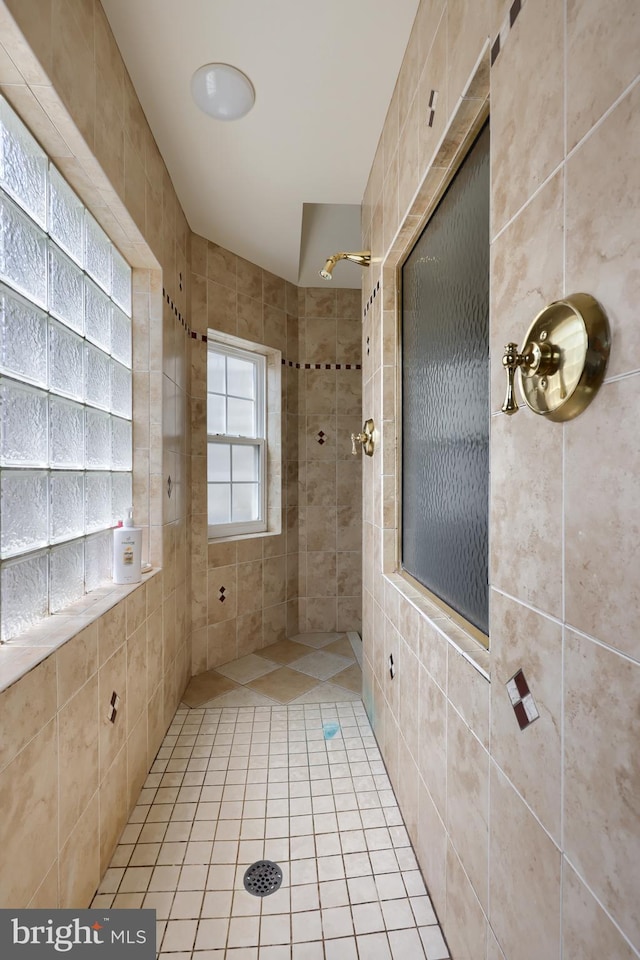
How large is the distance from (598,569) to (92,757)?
1.37 m

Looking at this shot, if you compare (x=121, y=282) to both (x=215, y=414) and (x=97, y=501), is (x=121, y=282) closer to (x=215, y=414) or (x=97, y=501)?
(x=97, y=501)

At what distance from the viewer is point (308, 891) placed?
1.29 m

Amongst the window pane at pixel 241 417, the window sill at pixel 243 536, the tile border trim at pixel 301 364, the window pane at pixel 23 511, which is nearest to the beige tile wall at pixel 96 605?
the window pane at pixel 23 511

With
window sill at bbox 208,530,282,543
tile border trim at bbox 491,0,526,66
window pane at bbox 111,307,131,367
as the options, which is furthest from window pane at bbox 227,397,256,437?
tile border trim at bbox 491,0,526,66

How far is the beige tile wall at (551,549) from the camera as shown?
524 mm

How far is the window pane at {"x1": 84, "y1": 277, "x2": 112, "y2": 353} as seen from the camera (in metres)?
1.51

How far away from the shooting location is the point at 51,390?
49.4 inches

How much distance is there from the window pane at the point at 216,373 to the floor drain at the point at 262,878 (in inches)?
93.7

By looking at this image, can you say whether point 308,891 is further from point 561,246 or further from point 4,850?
point 561,246

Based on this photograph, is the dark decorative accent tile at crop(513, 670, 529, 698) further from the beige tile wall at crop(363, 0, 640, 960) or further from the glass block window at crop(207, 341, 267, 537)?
the glass block window at crop(207, 341, 267, 537)

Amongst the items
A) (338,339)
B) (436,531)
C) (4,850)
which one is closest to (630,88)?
(436,531)

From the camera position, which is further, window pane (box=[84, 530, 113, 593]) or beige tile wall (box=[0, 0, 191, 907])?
window pane (box=[84, 530, 113, 593])

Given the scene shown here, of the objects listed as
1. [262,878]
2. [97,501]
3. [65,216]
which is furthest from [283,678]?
[65,216]

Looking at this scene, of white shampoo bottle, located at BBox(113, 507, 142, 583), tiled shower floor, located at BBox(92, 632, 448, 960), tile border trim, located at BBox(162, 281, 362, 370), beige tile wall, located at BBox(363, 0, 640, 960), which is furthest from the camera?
tile border trim, located at BBox(162, 281, 362, 370)
